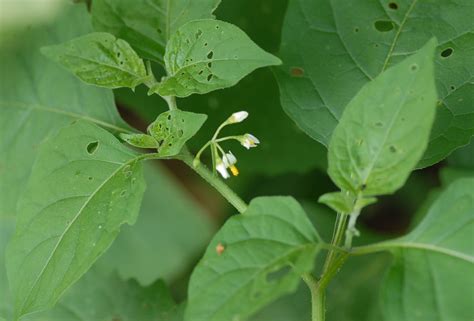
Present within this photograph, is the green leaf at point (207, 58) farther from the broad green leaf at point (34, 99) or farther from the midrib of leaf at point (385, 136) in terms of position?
the broad green leaf at point (34, 99)

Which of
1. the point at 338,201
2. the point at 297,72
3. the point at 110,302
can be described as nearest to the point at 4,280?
the point at 110,302

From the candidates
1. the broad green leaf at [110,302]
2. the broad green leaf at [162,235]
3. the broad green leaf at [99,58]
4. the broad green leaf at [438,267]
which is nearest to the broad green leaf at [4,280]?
the broad green leaf at [110,302]

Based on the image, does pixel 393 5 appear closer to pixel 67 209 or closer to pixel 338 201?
pixel 338 201

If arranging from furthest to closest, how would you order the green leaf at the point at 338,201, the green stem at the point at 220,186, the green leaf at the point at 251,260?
the green stem at the point at 220,186 < the green leaf at the point at 338,201 < the green leaf at the point at 251,260

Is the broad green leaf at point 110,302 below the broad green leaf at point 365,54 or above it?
below

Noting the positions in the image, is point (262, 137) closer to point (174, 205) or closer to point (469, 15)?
point (174, 205)

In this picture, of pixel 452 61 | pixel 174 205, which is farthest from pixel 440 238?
pixel 174 205
